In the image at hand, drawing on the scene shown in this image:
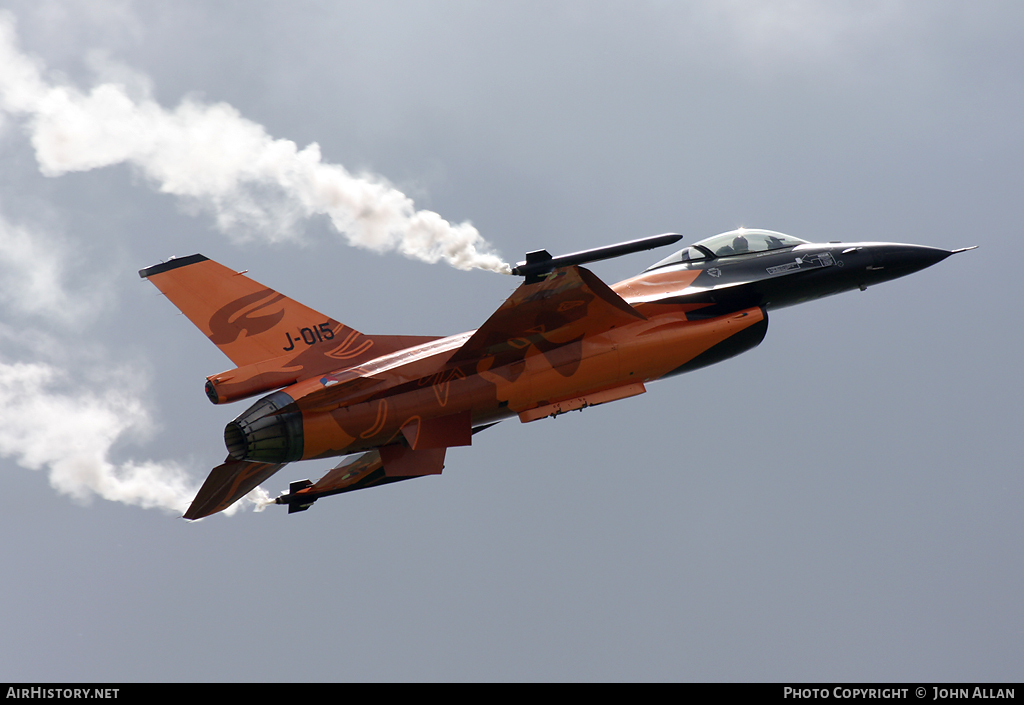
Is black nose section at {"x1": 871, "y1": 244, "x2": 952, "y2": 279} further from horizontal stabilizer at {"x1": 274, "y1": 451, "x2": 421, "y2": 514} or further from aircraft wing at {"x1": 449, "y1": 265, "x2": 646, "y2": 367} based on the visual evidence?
horizontal stabilizer at {"x1": 274, "y1": 451, "x2": 421, "y2": 514}

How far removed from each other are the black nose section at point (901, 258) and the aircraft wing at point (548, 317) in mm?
5967

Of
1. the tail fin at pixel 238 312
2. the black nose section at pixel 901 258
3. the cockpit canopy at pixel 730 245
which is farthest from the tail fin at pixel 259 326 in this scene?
the black nose section at pixel 901 258

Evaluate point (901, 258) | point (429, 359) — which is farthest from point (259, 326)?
point (901, 258)

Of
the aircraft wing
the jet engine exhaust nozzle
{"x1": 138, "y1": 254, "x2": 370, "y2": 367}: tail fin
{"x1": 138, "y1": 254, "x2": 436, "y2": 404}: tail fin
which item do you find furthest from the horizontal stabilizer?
the aircraft wing

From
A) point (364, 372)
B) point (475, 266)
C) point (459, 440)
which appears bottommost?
point (459, 440)

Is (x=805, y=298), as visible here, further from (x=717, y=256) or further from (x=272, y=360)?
(x=272, y=360)

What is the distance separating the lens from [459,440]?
60.6ft

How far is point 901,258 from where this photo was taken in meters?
21.3

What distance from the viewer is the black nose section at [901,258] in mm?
21219

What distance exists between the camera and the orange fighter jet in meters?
17.6

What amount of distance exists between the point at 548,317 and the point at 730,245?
493 centimetres
